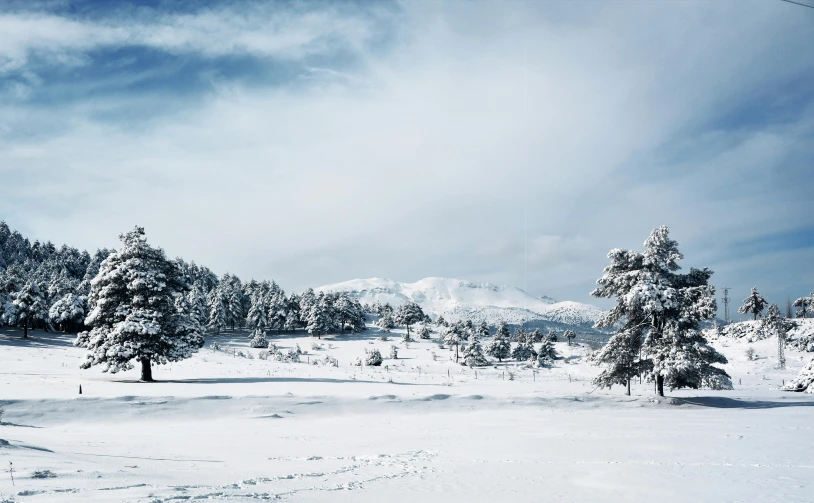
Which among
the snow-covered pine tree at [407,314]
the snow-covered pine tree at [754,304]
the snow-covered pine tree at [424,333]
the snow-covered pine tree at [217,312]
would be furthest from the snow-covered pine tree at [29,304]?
the snow-covered pine tree at [754,304]

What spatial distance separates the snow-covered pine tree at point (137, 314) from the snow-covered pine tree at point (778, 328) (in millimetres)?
75914

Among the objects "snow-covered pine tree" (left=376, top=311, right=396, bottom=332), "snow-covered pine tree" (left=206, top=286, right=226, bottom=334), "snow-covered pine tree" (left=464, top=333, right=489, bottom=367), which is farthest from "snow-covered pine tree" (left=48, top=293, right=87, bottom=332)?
"snow-covered pine tree" (left=376, top=311, right=396, bottom=332)

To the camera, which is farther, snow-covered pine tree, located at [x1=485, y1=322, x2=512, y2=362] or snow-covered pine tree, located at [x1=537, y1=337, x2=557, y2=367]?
snow-covered pine tree, located at [x1=485, y1=322, x2=512, y2=362]

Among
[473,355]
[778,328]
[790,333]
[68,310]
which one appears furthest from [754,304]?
[68,310]

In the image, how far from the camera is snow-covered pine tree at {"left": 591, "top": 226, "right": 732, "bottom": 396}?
30969 mm

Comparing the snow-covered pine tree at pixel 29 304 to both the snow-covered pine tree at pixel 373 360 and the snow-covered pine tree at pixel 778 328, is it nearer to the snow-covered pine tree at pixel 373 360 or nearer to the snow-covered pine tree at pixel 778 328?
the snow-covered pine tree at pixel 373 360

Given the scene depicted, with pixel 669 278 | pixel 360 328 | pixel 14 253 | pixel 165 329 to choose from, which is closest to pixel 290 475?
pixel 165 329

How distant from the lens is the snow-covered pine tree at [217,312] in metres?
110

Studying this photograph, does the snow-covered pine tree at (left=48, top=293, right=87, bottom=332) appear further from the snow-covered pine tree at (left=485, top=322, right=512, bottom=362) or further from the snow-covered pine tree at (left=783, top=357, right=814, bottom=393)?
the snow-covered pine tree at (left=783, top=357, right=814, bottom=393)

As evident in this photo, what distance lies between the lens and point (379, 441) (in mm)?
20125

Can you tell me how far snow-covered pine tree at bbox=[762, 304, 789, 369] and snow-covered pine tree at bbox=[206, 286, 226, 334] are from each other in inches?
4019

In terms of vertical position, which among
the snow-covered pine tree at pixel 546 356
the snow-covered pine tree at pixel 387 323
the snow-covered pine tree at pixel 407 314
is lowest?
the snow-covered pine tree at pixel 546 356

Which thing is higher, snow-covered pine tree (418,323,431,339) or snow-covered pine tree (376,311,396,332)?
snow-covered pine tree (376,311,396,332)

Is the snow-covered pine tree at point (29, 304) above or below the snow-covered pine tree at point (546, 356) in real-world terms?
above
